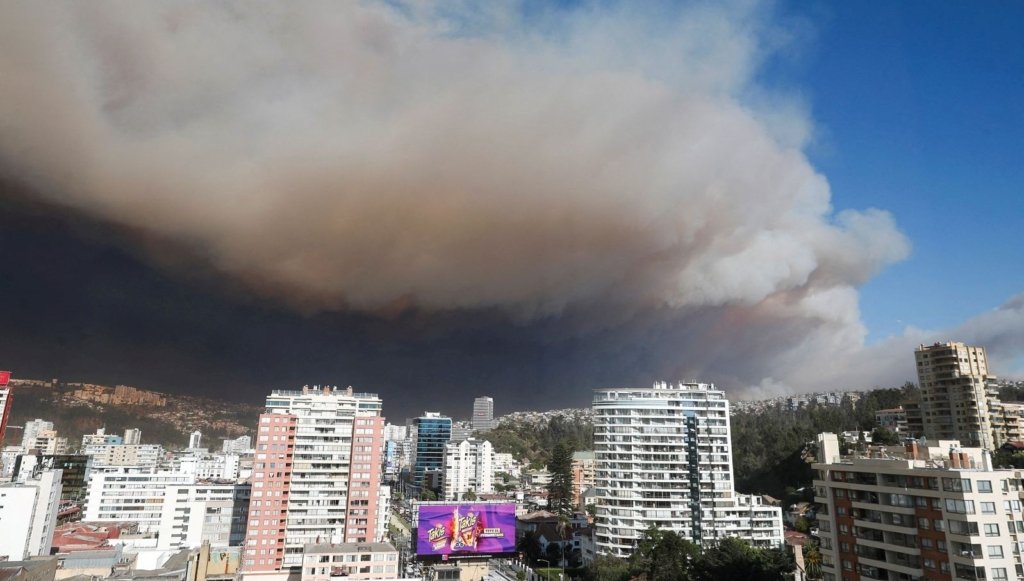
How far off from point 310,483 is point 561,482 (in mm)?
29394

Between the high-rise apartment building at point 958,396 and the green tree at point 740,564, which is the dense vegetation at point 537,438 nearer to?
the high-rise apartment building at point 958,396

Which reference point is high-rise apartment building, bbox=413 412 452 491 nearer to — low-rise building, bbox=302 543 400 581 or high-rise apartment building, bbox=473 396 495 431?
low-rise building, bbox=302 543 400 581

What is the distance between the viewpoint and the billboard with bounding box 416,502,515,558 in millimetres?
35500

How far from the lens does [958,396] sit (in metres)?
51.4

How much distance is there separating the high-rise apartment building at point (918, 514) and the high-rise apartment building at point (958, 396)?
37.4 m

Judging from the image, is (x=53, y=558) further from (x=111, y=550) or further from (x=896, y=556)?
(x=896, y=556)

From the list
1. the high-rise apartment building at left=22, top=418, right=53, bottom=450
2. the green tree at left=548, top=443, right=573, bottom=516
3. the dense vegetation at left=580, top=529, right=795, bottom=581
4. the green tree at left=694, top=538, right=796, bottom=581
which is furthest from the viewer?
the high-rise apartment building at left=22, top=418, right=53, bottom=450

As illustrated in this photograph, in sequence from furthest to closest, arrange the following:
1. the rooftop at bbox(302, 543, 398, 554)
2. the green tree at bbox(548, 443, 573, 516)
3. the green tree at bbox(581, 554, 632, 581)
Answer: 1. the green tree at bbox(548, 443, 573, 516)
2. the green tree at bbox(581, 554, 632, 581)
3. the rooftop at bbox(302, 543, 398, 554)

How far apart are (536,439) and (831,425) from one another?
2139 inches

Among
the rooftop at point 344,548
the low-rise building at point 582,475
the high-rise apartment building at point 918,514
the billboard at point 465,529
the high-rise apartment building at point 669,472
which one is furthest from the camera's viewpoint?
the low-rise building at point 582,475

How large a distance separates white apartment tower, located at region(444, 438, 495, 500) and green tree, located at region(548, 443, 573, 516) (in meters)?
14.0

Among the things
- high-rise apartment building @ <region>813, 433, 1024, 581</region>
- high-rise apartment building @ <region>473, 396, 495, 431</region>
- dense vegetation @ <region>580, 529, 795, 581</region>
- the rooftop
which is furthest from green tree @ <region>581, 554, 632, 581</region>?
high-rise apartment building @ <region>473, 396, 495, 431</region>

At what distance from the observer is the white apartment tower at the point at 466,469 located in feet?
225

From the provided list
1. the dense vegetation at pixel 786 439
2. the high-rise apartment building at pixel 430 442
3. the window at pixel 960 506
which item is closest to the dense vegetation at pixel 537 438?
the high-rise apartment building at pixel 430 442
